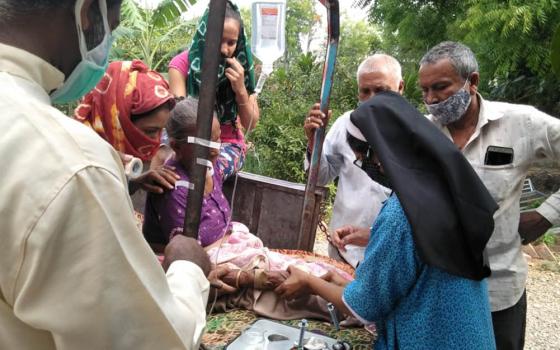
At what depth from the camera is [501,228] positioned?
2.38 meters

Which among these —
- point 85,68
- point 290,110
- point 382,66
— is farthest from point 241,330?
point 290,110

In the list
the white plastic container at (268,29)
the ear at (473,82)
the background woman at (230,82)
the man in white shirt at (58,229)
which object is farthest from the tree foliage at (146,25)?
the man in white shirt at (58,229)

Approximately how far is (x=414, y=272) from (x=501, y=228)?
104 cm

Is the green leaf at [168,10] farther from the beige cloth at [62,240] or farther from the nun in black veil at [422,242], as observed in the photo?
the beige cloth at [62,240]

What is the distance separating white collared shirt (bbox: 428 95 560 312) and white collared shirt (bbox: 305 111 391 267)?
0.70m

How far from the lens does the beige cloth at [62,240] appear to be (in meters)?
0.75

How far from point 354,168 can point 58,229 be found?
247 cm

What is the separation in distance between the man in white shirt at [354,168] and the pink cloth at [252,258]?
1.55 feet

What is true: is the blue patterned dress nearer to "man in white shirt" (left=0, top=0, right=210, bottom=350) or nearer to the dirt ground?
"man in white shirt" (left=0, top=0, right=210, bottom=350)

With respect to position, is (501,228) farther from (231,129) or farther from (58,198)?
(58,198)

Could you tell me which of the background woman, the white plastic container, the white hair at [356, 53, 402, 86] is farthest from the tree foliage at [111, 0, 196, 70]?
the white plastic container

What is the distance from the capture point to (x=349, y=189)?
3.08 metres

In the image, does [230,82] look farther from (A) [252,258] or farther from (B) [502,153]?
(B) [502,153]

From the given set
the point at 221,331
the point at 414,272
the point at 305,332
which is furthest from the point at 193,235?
the point at 414,272
